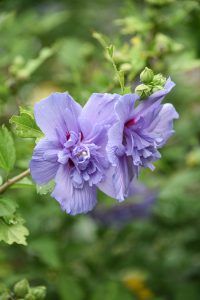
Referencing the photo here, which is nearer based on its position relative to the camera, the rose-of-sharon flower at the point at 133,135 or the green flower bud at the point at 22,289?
the rose-of-sharon flower at the point at 133,135

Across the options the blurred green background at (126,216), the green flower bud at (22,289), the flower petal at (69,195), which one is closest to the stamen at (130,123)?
the flower petal at (69,195)

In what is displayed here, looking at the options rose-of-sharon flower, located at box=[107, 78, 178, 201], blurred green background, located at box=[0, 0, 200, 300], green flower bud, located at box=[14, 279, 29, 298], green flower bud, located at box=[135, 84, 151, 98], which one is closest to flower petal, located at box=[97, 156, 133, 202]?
rose-of-sharon flower, located at box=[107, 78, 178, 201]

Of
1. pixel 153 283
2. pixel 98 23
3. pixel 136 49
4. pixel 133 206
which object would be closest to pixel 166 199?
pixel 133 206

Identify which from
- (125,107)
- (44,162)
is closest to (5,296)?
(44,162)

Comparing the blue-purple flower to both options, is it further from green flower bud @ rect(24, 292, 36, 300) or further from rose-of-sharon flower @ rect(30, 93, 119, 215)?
green flower bud @ rect(24, 292, 36, 300)

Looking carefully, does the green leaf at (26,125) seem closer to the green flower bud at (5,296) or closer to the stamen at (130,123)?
the stamen at (130,123)

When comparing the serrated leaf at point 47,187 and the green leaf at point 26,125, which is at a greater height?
the green leaf at point 26,125

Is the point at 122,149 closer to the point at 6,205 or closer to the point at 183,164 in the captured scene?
the point at 6,205
